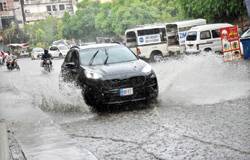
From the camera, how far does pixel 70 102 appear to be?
38.6 ft

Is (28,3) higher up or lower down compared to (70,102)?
higher up

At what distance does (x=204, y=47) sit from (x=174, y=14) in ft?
111

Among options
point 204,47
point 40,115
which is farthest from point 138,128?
point 204,47

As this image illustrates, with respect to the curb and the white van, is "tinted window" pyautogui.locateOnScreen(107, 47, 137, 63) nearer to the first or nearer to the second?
the curb

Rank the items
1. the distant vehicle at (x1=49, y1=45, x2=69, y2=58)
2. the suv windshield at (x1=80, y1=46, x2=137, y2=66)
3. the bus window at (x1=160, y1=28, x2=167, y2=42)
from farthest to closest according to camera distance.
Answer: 1. the distant vehicle at (x1=49, y1=45, x2=69, y2=58)
2. the bus window at (x1=160, y1=28, x2=167, y2=42)
3. the suv windshield at (x1=80, y1=46, x2=137, y2=66)

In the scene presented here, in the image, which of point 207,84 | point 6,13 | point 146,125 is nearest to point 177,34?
point 207,84

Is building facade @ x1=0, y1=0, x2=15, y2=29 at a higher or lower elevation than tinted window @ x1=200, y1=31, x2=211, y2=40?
higher

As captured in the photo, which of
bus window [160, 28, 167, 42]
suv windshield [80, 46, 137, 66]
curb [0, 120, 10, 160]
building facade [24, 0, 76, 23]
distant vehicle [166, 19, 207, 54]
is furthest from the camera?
building facade [24, 0, 76, 23]

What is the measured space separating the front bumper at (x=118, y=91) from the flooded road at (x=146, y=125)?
251 millimetres

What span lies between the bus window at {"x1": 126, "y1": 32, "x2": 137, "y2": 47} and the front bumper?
1782cm

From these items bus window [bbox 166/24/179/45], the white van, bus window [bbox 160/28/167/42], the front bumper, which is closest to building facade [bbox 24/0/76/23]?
bus window [bbox 166/24/179/45]

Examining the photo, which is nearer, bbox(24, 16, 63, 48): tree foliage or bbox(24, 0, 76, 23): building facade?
bbox(24, 16, 63, 48): tree foliage

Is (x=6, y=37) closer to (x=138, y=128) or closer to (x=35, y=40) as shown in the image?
(x=35, y=40)

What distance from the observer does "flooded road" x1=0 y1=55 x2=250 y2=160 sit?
6.78 meters
